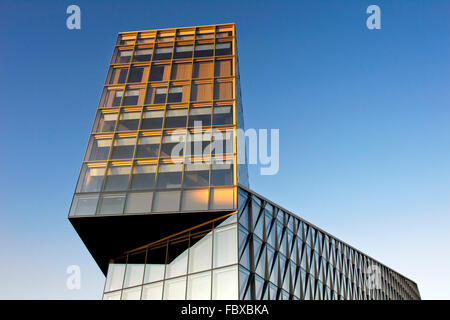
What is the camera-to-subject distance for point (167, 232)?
24203mm

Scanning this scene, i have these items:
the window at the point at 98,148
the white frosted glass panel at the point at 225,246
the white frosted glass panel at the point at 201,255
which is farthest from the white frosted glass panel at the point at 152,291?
the window at the point at 98,148

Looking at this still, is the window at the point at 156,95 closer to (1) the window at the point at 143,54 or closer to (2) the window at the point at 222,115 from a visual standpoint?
(1) the window at the point at 143,54

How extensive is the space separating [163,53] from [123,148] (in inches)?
378

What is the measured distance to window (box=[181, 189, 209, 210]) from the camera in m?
22.5

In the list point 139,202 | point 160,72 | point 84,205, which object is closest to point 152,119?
point 160,72

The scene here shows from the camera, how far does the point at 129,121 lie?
26953 mm

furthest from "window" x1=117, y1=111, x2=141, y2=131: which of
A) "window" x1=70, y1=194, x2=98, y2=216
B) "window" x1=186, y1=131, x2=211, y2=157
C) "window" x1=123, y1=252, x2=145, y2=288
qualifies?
"window" x1=123, y1=252, x2=145, y2=288

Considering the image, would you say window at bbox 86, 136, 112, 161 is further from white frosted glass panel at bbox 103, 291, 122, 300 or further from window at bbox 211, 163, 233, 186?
white frosted glass panel at bbox 103, 291, 122, 300

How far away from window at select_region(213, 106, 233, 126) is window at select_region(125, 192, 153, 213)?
21.9ft

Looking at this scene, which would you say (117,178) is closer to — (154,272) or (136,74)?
(154,272)

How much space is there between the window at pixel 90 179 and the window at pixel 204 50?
12059 millimetres

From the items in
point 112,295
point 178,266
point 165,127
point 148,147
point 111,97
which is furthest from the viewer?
point 111,97

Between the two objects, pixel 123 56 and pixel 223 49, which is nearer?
pixel 223 49
